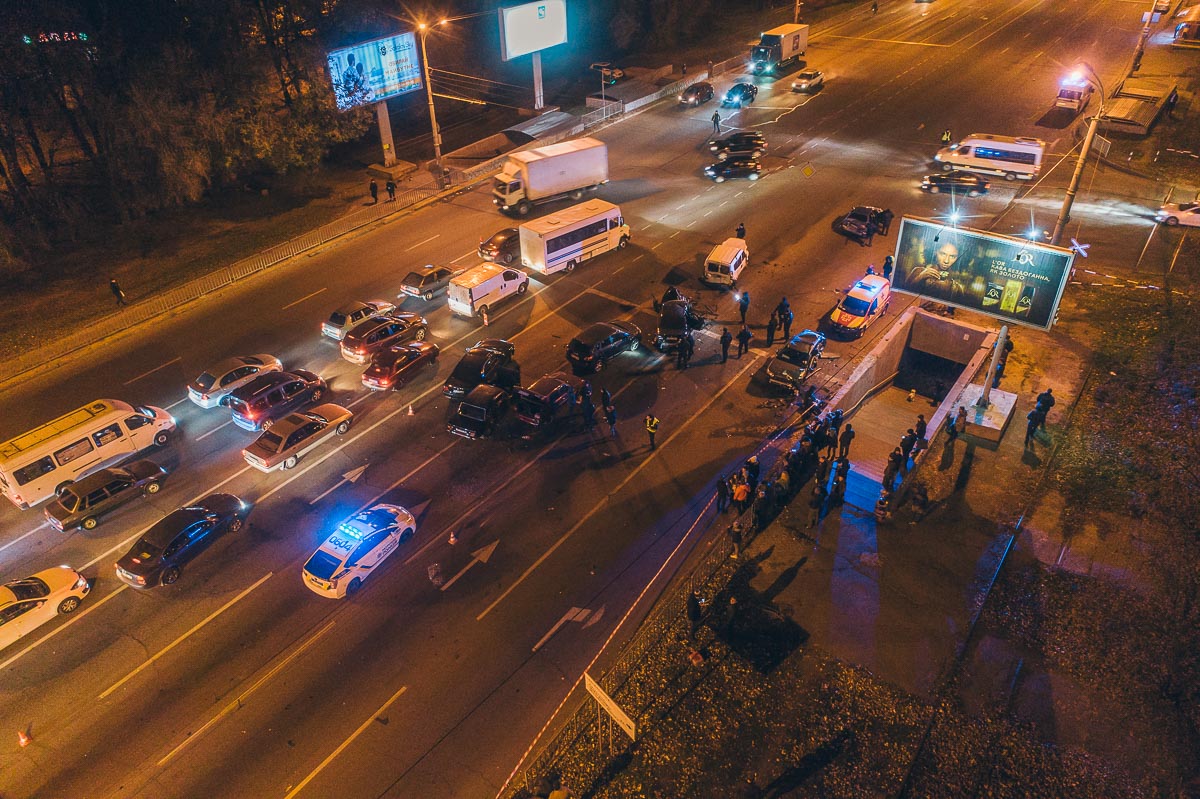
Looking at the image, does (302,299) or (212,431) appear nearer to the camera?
(212,431)

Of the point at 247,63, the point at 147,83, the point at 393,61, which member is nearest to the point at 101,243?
the point at 147,83

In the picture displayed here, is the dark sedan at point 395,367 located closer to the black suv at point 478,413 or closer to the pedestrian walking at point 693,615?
the black suv at point 478,413

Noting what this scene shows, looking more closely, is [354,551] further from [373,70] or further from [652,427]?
[373,70]

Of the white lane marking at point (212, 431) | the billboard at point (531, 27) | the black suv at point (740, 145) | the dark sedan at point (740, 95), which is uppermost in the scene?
the billboard at point (531, 27)

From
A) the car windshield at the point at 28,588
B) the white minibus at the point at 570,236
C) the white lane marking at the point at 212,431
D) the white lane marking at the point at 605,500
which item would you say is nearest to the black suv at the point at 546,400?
the white lane marking at the point at 605,500

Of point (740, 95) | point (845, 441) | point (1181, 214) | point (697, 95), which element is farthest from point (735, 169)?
point (845, 441)

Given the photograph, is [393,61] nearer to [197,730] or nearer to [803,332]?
[803,332]

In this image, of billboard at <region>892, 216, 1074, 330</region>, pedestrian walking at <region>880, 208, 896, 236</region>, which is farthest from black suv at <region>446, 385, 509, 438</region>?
pedestrian walking at <region>880, 208, 896, 236</region>


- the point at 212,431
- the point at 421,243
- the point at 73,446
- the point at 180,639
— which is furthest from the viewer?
the point at 421,243
